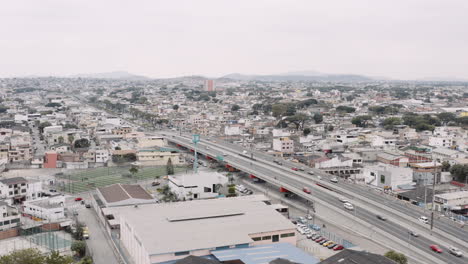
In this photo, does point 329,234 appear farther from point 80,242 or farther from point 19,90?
point 19,90

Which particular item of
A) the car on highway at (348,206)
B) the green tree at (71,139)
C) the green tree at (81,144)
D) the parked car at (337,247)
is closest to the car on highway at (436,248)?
the parked car at (337,247)

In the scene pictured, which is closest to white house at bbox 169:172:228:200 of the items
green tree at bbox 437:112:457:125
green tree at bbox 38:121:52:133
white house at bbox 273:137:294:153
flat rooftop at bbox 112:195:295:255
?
flat rooftop at bbox 112:195:295:255

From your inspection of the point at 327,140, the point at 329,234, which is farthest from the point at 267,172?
the point at 327,140

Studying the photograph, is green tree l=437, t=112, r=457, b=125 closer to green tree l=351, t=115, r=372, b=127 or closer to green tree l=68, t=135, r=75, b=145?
green tree l=351, t=115, r=372, b=127

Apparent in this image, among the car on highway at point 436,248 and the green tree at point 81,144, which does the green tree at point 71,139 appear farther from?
the car on highway at point 436,248

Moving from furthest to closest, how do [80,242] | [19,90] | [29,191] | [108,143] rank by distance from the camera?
[19,90]
[108,143]
[29,191]
[80,242]
